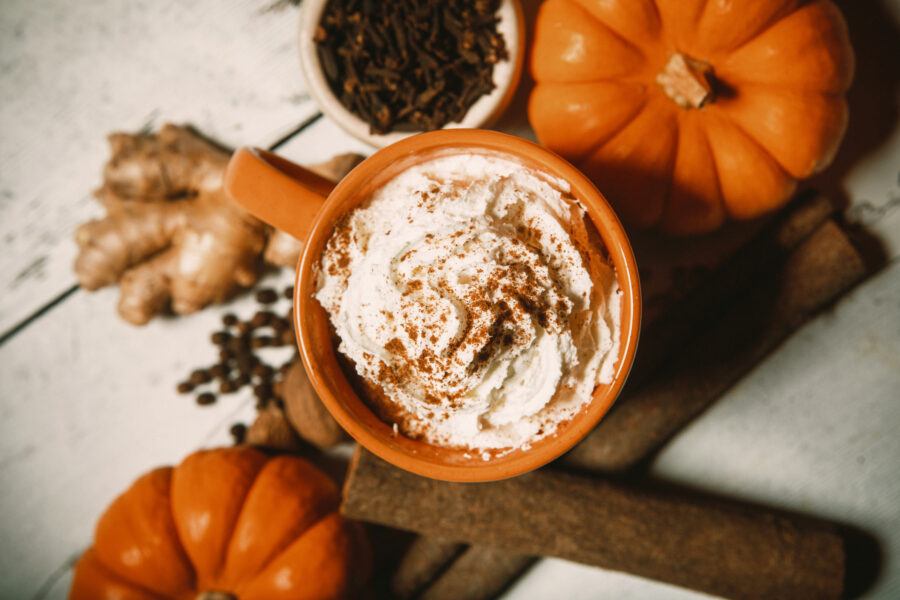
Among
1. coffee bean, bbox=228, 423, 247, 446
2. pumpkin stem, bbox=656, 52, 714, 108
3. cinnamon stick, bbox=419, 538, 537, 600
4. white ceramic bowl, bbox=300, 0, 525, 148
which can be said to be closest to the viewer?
pumpkin stem, bbox=656, 52, 714, 108

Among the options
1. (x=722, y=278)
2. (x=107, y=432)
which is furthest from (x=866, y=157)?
(x=107, y=432)

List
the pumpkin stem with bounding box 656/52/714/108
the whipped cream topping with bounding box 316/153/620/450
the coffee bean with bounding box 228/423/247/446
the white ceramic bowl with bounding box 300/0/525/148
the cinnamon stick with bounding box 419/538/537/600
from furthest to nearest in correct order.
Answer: the coffee bean with bounding box 228/423/247/446, the cinnamon stick with bounding box 419/538/537/600, the white ceramic bowl with bounding box 300/0/525/148, the pumpkin stem with bounding box 656/52/714/108, the whipped cream topping with bounding box 316/153/620/450

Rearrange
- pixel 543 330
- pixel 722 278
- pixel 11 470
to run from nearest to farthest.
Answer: pixel 543 330 < pixel 722 278 < pixel 11 470

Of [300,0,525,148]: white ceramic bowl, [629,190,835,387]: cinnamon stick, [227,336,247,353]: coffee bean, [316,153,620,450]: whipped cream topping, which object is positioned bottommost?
[227,336,247,353]: coffee bean

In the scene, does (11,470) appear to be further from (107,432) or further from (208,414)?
(208,414)

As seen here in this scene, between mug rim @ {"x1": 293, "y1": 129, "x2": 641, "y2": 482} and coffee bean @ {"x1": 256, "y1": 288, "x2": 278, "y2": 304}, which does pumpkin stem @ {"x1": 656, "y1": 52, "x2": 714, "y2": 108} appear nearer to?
mug rim @ {"x1": 293, "y1": 129, "x2": 641, "y2": 482}

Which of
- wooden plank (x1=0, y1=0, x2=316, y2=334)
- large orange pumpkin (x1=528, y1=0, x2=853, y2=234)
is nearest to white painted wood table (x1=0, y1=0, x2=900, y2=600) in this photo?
wooden plank (x1=0, y1=0, x2=316, y2=334)
